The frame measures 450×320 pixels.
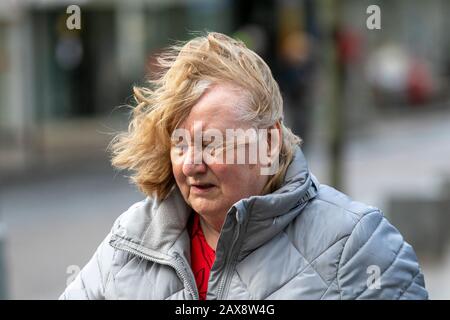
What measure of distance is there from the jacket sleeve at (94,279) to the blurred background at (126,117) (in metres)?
5.89

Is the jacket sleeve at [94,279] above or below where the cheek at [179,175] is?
below

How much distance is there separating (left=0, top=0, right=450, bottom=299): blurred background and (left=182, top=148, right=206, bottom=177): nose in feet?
20.2

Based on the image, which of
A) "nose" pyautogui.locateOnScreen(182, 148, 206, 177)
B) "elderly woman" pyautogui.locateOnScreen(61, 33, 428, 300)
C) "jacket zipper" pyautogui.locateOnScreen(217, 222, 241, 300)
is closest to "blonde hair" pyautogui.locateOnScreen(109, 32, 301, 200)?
"elderly woman" pyautogui.locateOnScreen(61, 33, 428, 300)

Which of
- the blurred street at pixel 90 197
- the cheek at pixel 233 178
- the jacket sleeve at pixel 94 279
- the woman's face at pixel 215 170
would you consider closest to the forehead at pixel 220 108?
the woman's face at pixel 215 170

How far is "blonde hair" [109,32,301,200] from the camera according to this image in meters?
2.77

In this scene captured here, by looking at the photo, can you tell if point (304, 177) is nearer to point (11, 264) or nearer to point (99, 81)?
point (11, 264)

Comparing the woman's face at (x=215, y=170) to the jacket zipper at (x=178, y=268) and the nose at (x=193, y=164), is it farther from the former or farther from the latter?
the jacket zipper at (x=178, y=268)

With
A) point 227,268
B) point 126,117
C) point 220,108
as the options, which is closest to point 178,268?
point 227,268

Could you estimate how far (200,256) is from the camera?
2.85 metres

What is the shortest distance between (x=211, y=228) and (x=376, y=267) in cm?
50

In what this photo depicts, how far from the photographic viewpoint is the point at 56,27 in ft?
77.3

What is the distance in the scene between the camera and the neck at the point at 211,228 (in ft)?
9.27

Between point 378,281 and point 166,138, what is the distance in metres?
0.70

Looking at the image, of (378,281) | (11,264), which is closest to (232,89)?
(378,281)
